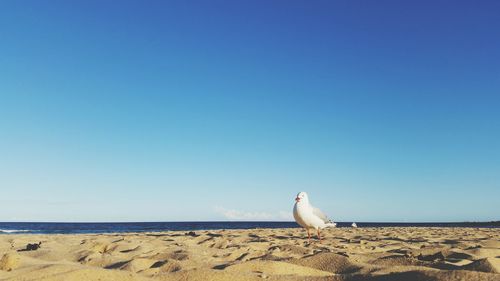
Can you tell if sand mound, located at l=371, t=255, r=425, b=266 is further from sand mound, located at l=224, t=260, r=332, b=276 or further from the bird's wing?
the bird's wing

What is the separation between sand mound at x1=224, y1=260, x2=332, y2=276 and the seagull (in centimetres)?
539

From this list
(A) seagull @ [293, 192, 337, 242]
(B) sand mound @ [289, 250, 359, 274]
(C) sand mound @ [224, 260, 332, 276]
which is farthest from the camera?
(A) seagull @ [293, 192, 337, 242]

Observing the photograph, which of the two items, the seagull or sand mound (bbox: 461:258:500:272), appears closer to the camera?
sand mound (bbox: 461:258:500:272)

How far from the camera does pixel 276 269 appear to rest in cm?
318

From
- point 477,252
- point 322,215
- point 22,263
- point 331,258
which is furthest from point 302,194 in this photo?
point 22,263

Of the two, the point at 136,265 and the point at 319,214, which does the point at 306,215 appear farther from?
the point at 136,265

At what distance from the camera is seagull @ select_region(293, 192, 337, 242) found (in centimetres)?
885

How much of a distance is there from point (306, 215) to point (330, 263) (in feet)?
17.5

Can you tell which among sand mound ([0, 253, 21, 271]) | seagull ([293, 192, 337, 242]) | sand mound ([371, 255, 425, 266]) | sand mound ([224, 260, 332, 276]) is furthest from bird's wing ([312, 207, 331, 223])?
sand mound ([0, 253, 21, 271])

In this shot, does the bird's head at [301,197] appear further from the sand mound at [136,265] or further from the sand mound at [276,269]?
the sand mound at [276,269]

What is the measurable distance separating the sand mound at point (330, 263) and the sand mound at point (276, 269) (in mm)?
158

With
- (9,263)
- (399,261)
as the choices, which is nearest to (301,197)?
(399,261)

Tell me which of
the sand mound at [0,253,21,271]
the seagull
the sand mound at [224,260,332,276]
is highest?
the seagull

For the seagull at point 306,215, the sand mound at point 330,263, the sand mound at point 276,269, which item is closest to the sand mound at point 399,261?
the sand mound at point 330,263
